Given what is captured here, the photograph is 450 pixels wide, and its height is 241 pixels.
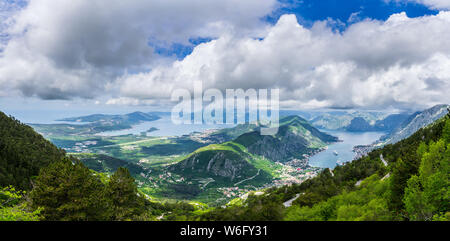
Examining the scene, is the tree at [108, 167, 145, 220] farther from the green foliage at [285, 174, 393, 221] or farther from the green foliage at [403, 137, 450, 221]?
the green foliage at [403, 137, 450, 221]

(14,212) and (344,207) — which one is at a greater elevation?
(14,212)

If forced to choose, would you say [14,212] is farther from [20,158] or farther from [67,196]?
[20,158]

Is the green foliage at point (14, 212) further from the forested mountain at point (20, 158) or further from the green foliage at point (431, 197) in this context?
the forested mountain at point (20, 158)

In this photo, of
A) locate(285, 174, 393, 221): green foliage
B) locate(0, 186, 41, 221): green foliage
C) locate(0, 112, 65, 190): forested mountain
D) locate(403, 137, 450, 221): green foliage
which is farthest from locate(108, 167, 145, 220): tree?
locate(0, 112, 65, 190): forested mountain

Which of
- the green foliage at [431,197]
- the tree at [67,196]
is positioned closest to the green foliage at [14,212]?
the tree at [67,196]

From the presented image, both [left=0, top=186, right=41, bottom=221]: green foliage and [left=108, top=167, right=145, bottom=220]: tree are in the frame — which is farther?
[left=108, top=167, right=145, bottom=220]: tree

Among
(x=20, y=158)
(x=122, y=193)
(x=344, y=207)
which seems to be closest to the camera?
(x=344, y=207)

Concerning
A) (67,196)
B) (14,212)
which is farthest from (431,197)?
(67,196)

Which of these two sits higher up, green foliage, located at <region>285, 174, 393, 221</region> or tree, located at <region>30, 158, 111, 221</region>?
tree, located at <region>30, 158, 111, 221</region>

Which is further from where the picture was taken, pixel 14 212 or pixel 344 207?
pixel 344 207

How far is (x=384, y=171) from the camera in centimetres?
7306

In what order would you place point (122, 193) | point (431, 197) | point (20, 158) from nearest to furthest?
point (431, 197)
point (122, 193)
point (20, 158)
